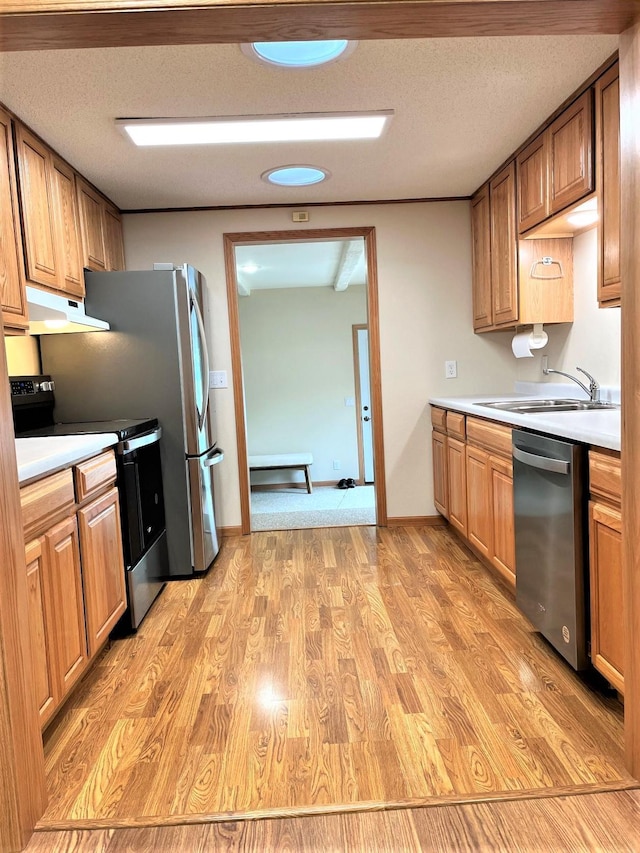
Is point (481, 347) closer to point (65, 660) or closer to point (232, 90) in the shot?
point (232, 90)

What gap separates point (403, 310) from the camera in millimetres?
4008

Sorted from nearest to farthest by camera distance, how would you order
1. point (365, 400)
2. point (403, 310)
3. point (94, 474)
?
1. point (94, 474)
2. point (403, 310)
3. point (365, 400)

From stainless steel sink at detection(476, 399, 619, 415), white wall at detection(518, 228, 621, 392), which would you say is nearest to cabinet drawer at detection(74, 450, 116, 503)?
stainless steel sink at detection(476, 399, 619, 415)

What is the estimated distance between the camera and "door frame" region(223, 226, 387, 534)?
3.89 meters

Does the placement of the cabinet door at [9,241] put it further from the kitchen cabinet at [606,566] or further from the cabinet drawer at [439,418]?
the cabinet drawer at [439,418]

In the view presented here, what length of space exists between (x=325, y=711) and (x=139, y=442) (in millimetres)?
1498

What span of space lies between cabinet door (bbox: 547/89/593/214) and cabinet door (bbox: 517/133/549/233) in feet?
0.21

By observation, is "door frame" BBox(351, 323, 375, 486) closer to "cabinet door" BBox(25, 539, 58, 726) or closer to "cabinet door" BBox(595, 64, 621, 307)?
"cabinet door" BBox(595, 64, 621, 307)

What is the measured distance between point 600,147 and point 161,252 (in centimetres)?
269

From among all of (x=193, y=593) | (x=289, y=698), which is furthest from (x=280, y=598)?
(x=289, y=698)

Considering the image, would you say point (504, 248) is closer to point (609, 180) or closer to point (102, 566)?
point (609, 180)

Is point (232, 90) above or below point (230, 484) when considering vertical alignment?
above

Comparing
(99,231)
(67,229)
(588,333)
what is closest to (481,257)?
(588,333)

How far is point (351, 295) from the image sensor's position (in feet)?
21.9
